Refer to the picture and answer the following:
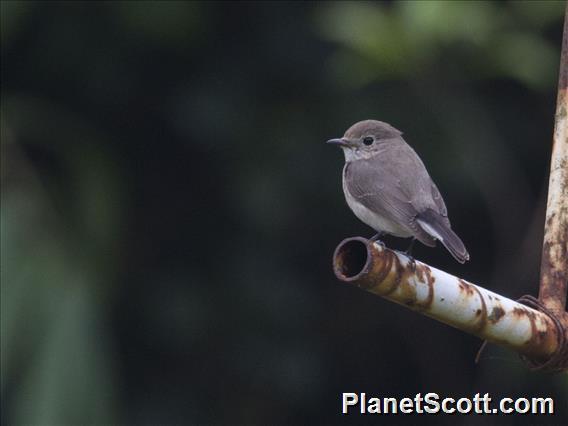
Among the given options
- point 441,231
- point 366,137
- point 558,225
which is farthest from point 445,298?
point 366,137

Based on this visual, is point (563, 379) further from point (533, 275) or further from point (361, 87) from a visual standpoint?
point (361, 87)

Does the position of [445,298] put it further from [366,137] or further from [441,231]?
[366,137]

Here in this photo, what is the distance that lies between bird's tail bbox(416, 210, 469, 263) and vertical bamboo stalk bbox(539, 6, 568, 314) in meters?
1.14

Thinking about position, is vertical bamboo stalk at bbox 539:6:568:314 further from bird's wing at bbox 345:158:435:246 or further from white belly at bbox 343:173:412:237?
white belly at bbox 343:173:412:237

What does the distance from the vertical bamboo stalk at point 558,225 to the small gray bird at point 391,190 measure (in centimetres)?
118

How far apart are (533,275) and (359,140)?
5.31ft

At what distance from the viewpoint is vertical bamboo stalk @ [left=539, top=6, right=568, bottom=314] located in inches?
93.5

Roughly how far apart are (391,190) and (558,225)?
5.97ft

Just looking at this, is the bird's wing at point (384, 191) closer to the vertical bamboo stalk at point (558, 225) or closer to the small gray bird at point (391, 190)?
the small gray bird at point (391, 190)

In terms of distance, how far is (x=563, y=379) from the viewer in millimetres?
5047

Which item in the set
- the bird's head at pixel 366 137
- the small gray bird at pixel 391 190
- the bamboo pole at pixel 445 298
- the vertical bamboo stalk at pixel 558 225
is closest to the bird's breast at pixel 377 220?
the small gray bird at pixel 391 190

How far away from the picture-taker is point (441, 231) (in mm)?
3854

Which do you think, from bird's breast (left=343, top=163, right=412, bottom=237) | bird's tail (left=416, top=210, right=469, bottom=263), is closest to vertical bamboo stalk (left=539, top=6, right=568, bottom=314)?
bird's tail (left=416, top=210, right=469, bottom=263)

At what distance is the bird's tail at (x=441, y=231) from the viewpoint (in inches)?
145
